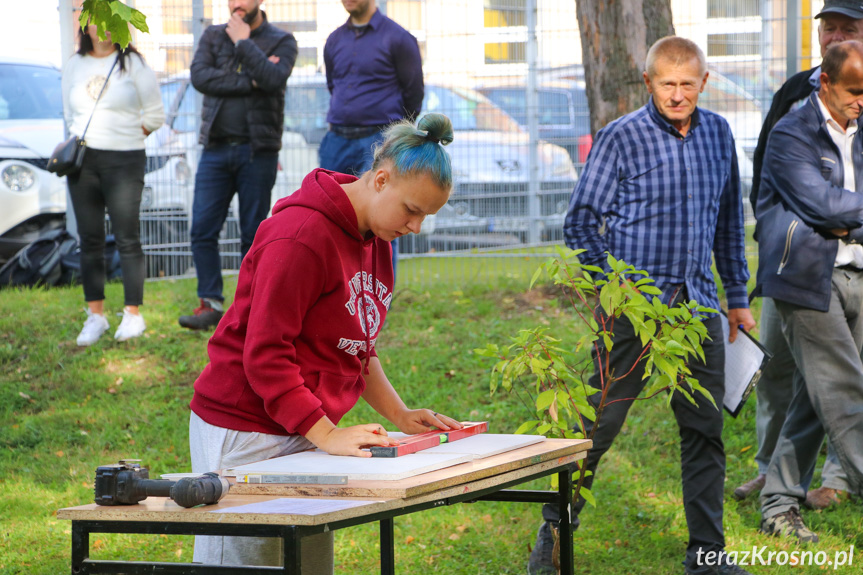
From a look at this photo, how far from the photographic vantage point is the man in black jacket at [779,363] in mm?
5117

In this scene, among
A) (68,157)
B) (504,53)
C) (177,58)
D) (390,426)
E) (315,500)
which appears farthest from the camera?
(177,58)

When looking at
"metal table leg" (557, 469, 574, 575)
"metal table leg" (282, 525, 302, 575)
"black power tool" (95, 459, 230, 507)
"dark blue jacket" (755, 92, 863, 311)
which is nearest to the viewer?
"metal table leg" (282, 525, 302, 575)

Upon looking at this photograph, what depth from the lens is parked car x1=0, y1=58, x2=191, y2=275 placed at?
32.2 ft

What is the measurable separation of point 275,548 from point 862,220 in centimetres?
290

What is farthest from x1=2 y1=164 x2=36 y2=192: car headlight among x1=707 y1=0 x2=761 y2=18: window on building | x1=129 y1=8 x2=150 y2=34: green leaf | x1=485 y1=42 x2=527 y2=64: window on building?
x1=129 y1=8 x2=150 y2=34: green leaf

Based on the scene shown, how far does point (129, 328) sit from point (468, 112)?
143 inches

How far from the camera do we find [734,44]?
8.99 m

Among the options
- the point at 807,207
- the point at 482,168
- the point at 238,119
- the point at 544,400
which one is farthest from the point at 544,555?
the point at 482,168

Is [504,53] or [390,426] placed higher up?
[504,53]

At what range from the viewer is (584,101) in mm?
9727

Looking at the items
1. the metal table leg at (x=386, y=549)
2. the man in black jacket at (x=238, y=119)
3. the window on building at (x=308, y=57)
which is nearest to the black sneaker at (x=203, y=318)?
the man in black jacket at (x=238, y=119)

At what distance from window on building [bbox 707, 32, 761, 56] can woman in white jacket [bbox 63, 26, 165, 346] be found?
15.5 ft

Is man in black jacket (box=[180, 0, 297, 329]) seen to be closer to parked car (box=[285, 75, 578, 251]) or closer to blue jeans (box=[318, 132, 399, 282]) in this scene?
blue jeans (box=[318, 132, 399, 282])

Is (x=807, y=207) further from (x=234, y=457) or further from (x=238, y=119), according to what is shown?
(x=238, y=119)
